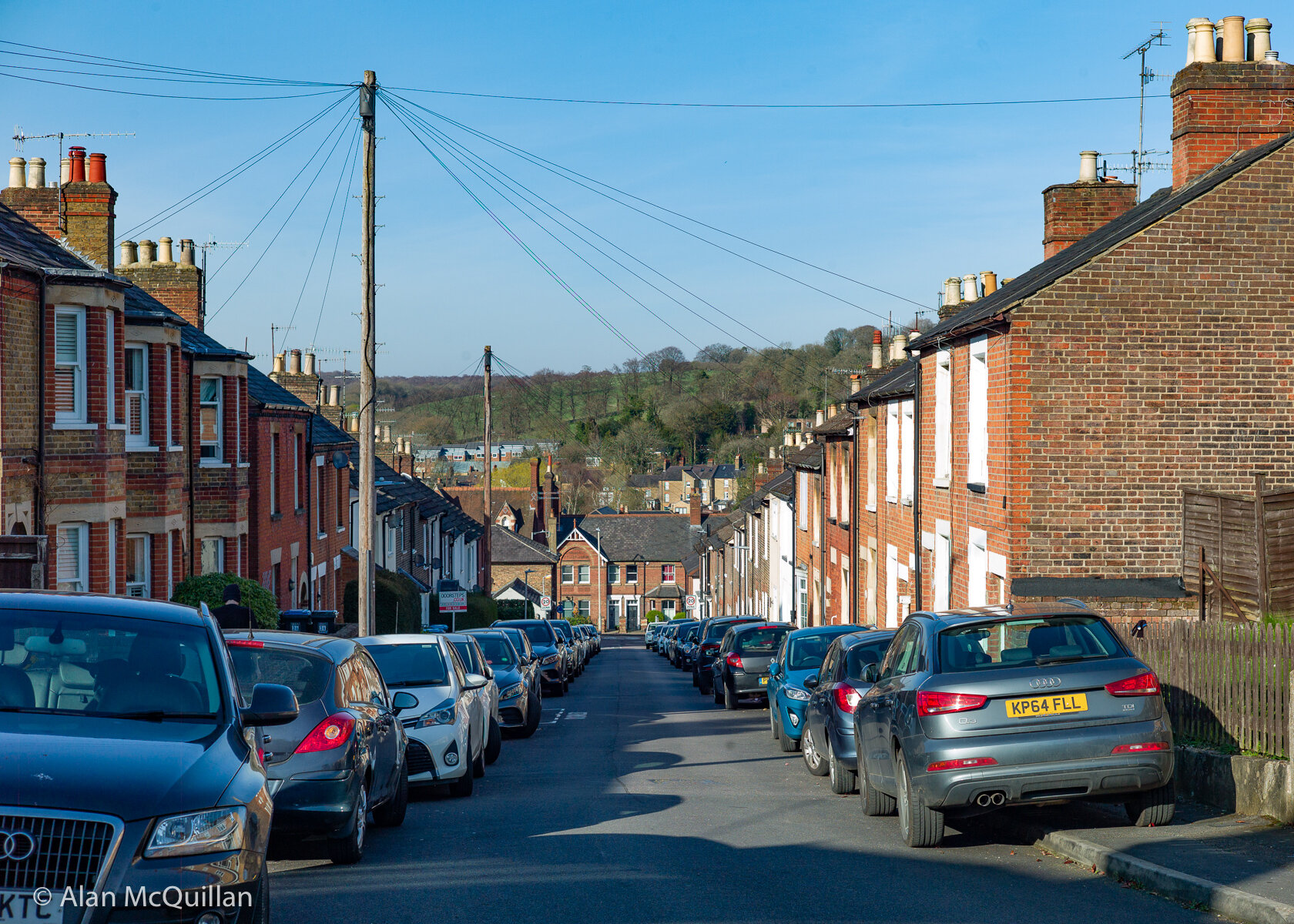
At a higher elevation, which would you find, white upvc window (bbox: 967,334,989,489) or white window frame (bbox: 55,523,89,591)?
white upvc window (bbox: 967,334,989,489)

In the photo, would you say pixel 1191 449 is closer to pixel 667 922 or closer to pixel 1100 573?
pixel 1100 573

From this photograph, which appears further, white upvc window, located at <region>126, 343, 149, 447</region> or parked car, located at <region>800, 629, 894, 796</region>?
white upvc window, located at <region>126, 343, 149, 447</region>

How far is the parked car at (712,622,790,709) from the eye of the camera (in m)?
22.4

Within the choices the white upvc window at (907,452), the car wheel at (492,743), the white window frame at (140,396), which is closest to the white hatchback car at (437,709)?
the car wheel at (492,743)

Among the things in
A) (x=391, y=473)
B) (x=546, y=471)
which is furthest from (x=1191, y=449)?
(x=546, y=471)

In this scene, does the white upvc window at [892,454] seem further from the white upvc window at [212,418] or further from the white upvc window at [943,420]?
the white upvc window at [212,418]

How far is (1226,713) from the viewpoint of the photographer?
9.95 metres

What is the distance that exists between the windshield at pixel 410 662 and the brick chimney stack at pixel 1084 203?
1387 centimetres

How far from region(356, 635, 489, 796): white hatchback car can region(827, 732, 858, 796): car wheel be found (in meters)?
3.58

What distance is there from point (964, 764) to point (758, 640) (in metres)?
14.7

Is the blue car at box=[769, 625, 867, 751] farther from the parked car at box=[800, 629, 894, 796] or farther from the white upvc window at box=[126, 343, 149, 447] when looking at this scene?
the white upvc window at box=[126, 343, 149, 447]

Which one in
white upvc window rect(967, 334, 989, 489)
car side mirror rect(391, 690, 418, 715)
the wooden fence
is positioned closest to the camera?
the wooden fence

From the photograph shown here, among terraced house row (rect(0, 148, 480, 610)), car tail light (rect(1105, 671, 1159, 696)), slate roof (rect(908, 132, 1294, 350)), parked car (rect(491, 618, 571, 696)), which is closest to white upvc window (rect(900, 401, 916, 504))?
slate roof (rect(908, 132, 1294, 350))

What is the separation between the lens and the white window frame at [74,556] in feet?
55.9
